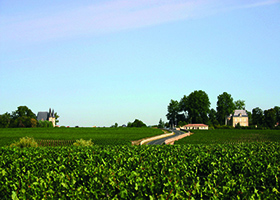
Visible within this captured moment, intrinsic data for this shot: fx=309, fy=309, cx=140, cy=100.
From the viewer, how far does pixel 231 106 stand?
141125 millimetres

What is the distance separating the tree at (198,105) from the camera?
136m

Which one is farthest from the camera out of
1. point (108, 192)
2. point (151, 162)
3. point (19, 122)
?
point (19, 122)

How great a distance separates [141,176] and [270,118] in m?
141

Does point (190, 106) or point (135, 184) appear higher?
point (190, 106)

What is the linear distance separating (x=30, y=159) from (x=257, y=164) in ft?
33.4

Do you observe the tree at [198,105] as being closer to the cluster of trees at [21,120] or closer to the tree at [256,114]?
the tree at [256,114]

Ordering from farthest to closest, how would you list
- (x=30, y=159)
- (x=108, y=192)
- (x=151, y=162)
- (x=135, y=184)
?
(x=30, y=159) → (x=151, y=162) → (x=108, y=192) → (x=135, y=184)

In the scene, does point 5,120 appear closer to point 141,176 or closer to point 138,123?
point 138,123

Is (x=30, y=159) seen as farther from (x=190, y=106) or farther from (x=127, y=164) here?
(x=190, y=106)

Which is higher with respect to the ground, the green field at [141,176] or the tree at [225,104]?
the tree at [225,104]

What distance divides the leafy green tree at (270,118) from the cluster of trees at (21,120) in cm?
9545

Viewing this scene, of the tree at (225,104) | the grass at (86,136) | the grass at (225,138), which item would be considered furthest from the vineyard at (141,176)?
the tree at (225,104)

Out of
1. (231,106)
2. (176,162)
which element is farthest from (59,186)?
(231,106)

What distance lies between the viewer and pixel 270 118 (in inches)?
5453
